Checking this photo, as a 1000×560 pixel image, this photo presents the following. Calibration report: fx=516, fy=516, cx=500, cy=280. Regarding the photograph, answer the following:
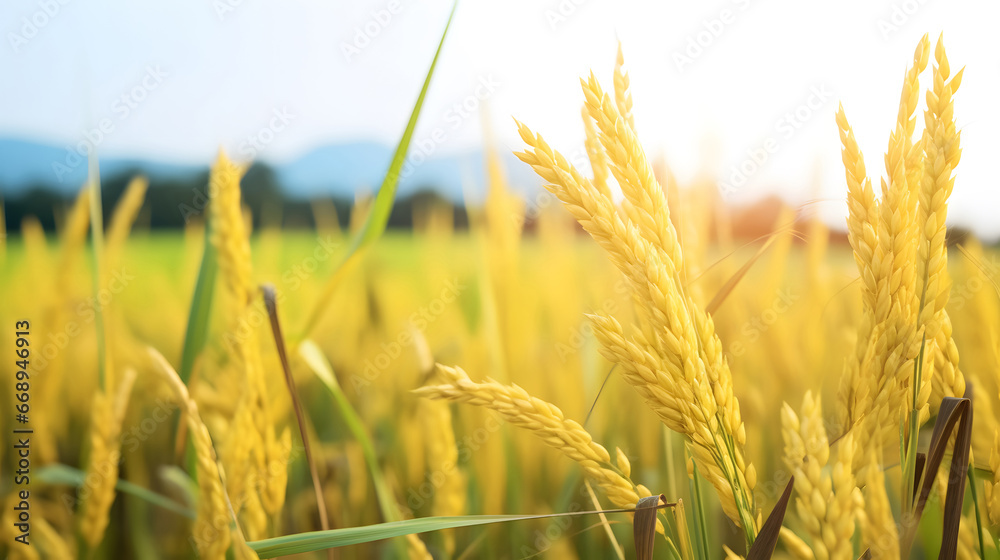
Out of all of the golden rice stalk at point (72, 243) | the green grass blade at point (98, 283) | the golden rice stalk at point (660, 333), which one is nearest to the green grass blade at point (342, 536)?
the golden rice stalk at point (660, 333)

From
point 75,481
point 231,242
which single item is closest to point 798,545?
point 231,242

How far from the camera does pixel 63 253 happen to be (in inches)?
24.4

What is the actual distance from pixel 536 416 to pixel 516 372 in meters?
0.30

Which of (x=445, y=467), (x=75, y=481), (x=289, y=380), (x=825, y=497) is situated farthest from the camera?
(x=75, y=481)

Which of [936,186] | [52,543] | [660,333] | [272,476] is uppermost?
[936,186]

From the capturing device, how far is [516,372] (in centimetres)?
64

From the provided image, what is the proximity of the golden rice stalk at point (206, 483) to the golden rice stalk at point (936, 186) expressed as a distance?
561mm

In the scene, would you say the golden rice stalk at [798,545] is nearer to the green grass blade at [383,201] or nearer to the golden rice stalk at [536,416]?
the golden rice stalk at [536,416]

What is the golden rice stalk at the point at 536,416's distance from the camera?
1.11 ft

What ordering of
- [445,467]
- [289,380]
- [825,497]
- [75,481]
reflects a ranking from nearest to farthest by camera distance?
[825,497], [289,380], [445,467], [75,481]

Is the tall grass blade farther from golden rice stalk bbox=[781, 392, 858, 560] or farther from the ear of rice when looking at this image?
golden rice stalk bbox=[781, 392, 858, 560]

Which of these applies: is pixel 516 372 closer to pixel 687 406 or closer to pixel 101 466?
pixel 687 406

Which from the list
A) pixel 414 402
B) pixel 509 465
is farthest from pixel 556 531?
pixel 414 402

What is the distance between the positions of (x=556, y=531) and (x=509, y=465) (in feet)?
0.35
